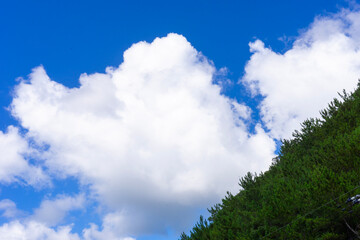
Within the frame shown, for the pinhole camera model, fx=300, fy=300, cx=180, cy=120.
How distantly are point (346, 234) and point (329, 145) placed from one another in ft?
45.6

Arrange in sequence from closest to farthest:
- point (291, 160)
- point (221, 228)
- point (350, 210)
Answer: point (350, 210)
point (221, 228)
point (291, 160)

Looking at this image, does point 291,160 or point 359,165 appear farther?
point 291,160

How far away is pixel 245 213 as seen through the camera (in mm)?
30109

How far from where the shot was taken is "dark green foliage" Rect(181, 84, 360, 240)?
20516mm

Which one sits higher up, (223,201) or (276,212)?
(223,201)

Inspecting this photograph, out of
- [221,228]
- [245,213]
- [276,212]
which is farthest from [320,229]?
[221,228]

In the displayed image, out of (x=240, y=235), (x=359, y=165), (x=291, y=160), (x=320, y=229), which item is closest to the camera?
(x=320, y=229)

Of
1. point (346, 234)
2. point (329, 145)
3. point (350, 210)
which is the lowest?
point (346, 234)

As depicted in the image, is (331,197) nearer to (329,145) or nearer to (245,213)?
(245,213)

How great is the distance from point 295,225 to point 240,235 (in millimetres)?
6790

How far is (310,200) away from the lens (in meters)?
21.8

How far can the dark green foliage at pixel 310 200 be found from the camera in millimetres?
20516

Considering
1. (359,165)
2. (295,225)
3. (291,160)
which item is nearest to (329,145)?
(291,160)

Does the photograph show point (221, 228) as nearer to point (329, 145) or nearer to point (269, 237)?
point (269, 237)
